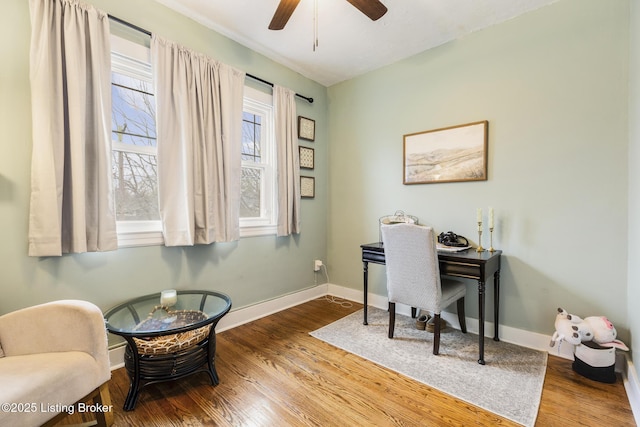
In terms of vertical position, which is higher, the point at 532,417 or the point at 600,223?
the point at 600,223

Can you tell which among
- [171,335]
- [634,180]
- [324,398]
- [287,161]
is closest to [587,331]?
[634,180]

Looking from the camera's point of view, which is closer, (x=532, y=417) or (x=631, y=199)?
(x=532, y=417)

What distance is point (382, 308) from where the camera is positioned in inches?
122

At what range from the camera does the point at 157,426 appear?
4.70 ft

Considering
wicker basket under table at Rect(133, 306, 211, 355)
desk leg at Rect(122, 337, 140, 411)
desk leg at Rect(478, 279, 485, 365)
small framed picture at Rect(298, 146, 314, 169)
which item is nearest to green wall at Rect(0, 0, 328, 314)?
small framed picture at Rect(298, 146, 314, 169)

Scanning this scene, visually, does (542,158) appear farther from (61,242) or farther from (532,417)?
(61,242)

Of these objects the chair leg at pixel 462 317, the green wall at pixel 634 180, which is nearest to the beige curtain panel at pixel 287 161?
the chair leg at pixel 462 317

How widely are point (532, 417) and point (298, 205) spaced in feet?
7.89

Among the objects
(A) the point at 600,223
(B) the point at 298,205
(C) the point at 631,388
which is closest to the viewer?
(C) the point at 631,388

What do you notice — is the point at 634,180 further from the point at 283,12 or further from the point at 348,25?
the point at 283,12

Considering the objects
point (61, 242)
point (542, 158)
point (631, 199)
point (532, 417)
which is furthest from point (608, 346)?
point (61, 242)

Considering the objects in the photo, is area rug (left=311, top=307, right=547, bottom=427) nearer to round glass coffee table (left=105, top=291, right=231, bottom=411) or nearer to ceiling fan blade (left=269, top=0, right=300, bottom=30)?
round glass coffee table (left=105, top=291, right=231, bottom=411)

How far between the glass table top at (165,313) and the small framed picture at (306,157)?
1.78m

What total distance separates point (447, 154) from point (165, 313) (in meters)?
2.64
